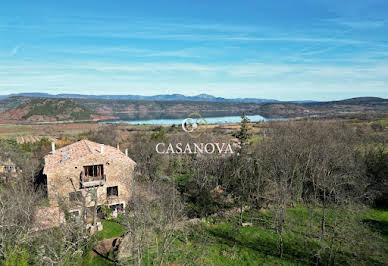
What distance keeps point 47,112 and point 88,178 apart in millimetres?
150732

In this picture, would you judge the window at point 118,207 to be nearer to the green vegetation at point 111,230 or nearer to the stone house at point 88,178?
the stone house at point 88,178


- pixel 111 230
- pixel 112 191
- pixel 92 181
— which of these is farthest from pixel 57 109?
pixel 111 230

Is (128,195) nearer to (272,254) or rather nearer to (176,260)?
(176,260)

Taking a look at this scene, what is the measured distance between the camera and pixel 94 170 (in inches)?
1207

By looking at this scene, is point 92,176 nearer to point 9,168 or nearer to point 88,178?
point 88,178

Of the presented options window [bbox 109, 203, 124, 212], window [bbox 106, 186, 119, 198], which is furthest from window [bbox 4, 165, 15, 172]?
window [bbox 109, 203, 124, 212]

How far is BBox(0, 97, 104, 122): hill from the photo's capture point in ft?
497

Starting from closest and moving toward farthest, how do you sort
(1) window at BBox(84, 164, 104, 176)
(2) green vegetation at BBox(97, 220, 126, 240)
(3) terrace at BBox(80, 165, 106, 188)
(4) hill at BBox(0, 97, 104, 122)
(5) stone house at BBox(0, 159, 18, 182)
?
(2) green vegetation at BBox(97, 220, 126, 240) < (3) terrace at BBox(80, 165, 106, 188) < (1) window at BBox(84, 164, 104, 176) < (5) stone house at BBox(0, 159, 18, 182) < (4) hill at BBox(0, 97, 104, 122)

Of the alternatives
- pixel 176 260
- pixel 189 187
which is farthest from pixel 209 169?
pixel 176 260

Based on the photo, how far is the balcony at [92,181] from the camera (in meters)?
28.7

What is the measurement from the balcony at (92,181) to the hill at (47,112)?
14260 centimetres

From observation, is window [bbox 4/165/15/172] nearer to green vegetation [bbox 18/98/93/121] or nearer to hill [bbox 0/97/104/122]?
hill [bbox 0/97/104/122]

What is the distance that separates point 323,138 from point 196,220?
83.0 ft

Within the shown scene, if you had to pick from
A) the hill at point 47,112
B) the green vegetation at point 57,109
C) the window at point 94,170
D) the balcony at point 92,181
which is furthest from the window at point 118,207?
the green vegetation at point 57,109
